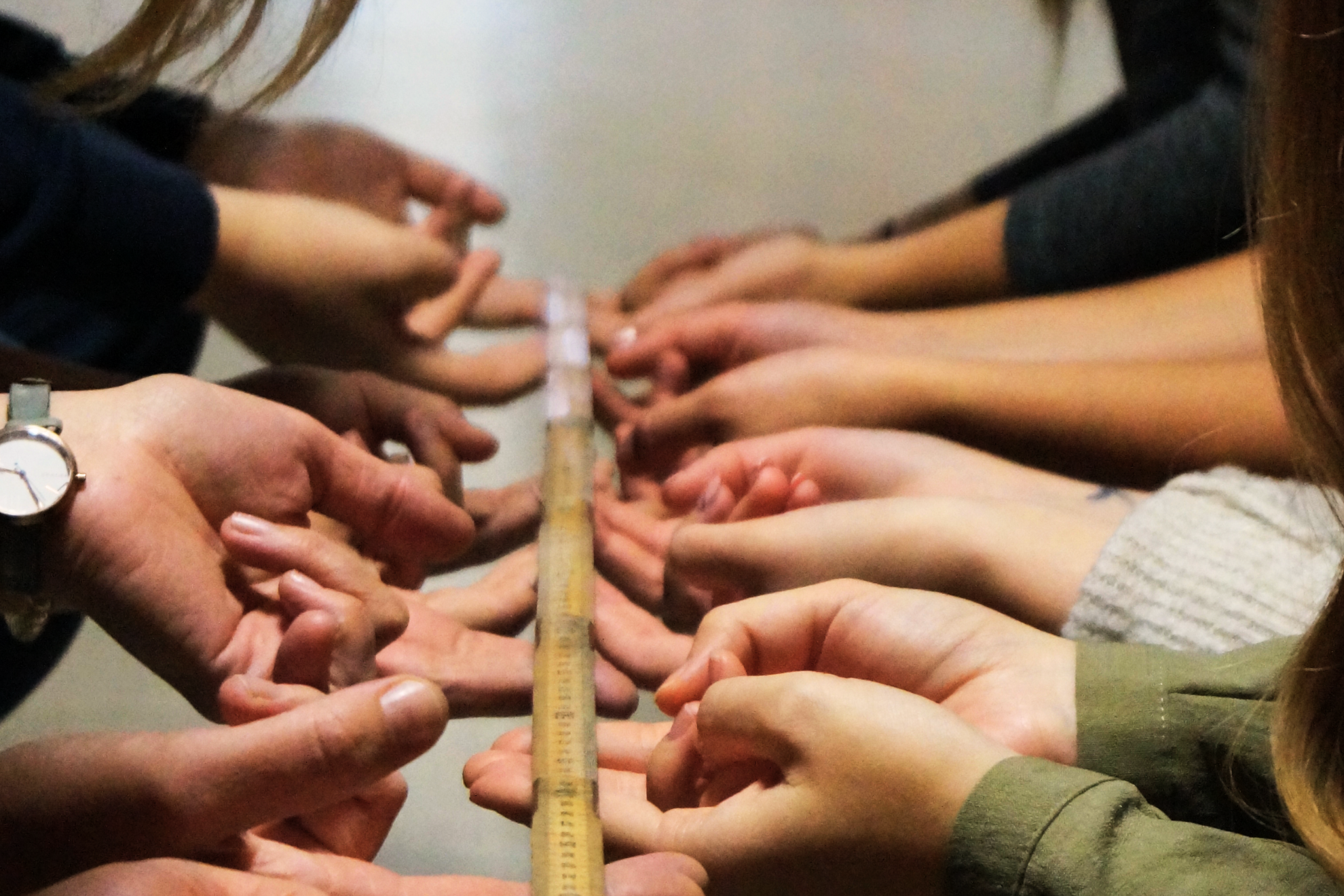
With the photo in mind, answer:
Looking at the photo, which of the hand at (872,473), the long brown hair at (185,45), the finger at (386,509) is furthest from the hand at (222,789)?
the long brown hair at (185,45)

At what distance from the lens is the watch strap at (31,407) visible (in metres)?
0.36

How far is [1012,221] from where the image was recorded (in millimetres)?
736

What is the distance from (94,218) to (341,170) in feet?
0.60

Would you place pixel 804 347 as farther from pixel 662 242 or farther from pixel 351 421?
pixel 351 421

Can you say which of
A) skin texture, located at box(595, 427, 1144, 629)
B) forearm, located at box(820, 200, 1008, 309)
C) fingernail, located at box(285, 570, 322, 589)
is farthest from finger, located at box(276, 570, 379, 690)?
forearm, located at box(820, 200, 1008, 309)

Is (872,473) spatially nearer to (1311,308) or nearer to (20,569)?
(1311,308)

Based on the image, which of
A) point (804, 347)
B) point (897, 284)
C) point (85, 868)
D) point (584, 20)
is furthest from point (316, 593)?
point (584, 20)

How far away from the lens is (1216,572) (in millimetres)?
387

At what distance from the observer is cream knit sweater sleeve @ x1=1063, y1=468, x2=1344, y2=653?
365 millimetres

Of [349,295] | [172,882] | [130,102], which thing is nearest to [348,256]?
[349,295]

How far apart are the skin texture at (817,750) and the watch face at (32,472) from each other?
0.57ft

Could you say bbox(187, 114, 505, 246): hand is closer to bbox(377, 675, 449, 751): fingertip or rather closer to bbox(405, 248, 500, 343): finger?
bbox(405, 248, 500, 343): finger

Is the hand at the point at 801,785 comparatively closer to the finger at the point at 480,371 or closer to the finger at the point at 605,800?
the finger at the point at 605,800

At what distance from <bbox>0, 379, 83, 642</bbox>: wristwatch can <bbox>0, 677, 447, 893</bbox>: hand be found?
0.08 m
